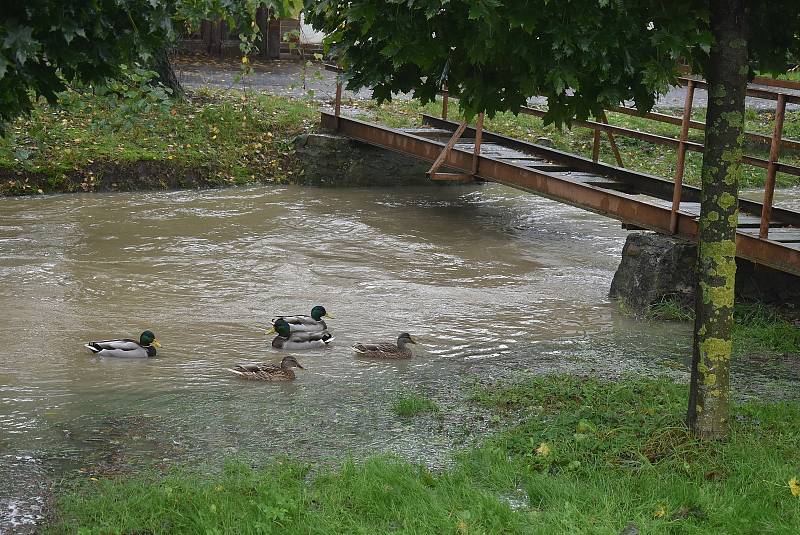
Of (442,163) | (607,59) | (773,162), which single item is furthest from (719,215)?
(442,163)

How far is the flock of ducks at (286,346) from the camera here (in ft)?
31.2

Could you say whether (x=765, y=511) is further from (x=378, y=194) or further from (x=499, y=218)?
(x=378, y=194)

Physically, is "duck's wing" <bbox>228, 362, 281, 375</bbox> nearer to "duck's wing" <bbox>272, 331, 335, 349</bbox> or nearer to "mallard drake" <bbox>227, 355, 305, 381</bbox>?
"mallard drake" <bbox>227, 355, 305, 381</bbox>

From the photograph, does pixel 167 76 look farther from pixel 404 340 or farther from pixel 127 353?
pixel 404 340

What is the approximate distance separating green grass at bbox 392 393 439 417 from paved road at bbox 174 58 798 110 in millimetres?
16398

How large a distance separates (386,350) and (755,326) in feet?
12.8

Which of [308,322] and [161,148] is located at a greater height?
[161,148]

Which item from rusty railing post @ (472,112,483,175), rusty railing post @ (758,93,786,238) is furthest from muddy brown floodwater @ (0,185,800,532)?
rusty railing post @ (758,93,786,238)

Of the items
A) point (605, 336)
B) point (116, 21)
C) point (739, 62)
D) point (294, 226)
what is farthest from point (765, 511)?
point (294, 226)

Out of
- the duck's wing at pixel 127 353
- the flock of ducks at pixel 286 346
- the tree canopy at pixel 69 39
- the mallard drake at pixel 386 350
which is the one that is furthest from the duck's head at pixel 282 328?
the tree canopy at pixel 69 39

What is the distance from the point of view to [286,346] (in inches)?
417

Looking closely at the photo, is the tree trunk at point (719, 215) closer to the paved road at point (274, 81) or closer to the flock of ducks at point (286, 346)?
the flock of ducks at point (286, 346)

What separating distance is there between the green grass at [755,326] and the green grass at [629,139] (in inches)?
394

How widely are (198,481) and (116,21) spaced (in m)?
2.85
